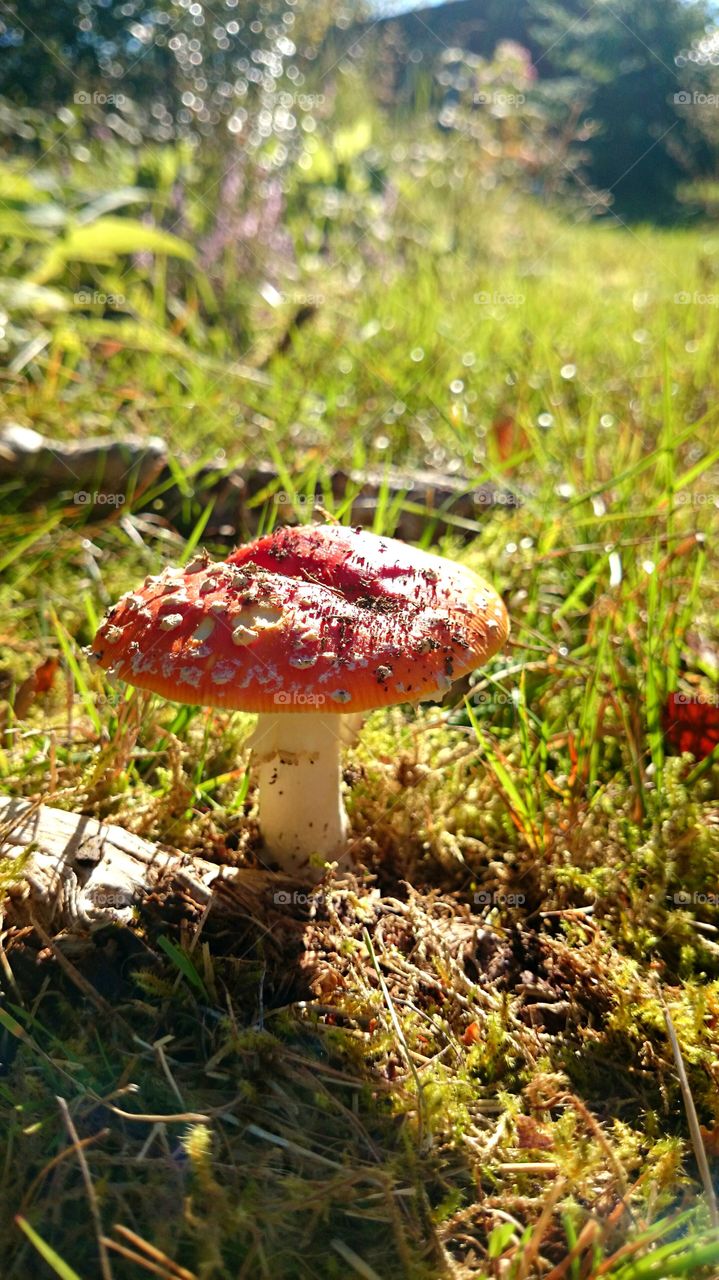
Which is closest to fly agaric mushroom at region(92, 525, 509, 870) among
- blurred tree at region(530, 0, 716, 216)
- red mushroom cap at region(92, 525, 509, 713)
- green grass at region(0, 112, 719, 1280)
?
red mushroom cap at region(92, 525, 509, 713)

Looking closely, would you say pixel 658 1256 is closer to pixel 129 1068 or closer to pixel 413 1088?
pixel 413 1088

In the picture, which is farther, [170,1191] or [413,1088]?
[413,1088]

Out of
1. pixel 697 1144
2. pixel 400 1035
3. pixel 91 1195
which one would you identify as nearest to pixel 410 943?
pixel 400 1035

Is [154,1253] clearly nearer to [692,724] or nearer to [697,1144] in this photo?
[697,1144]

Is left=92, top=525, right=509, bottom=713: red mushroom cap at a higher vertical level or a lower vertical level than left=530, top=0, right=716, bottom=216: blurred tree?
lower

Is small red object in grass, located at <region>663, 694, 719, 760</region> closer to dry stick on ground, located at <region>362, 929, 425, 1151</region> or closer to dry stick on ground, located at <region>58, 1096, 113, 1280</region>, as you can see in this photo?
dry stick on ground, located at <region>362, 929, 425, 1151</region>

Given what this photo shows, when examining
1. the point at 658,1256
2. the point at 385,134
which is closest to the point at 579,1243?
the point at 658,1256
